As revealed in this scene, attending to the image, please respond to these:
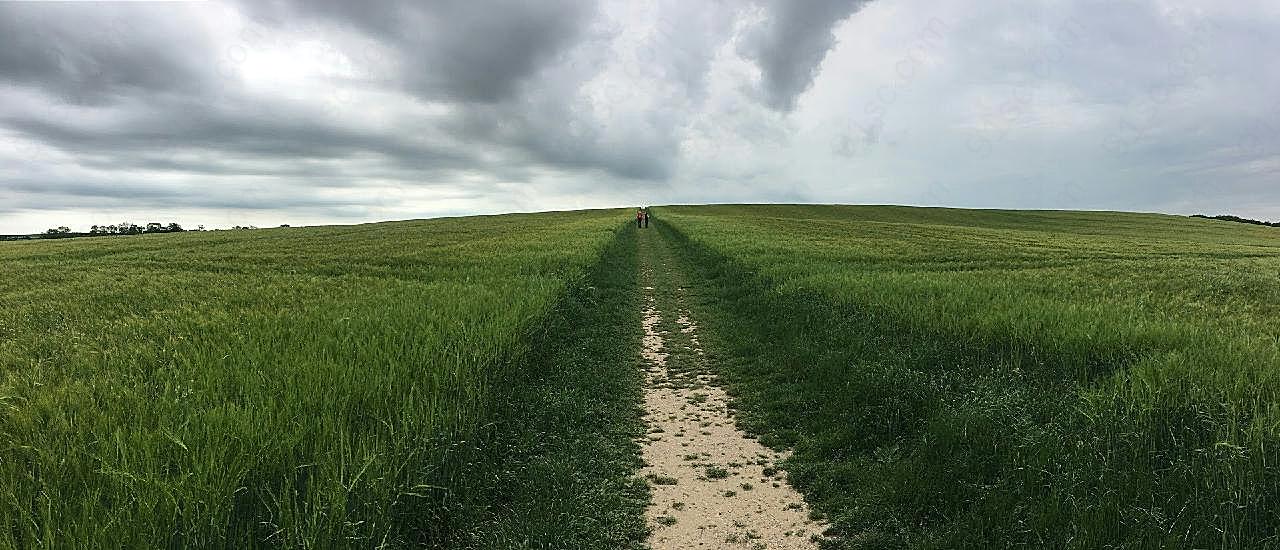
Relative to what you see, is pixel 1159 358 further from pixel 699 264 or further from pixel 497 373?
pixel 699 264

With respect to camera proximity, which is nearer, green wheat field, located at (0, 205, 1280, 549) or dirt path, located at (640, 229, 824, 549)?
green wheat field, located at (0, 205, 1280, 549)

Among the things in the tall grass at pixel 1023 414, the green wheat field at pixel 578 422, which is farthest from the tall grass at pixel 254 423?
the tall grass at pixel 1023 414

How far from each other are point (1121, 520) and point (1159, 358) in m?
3.12

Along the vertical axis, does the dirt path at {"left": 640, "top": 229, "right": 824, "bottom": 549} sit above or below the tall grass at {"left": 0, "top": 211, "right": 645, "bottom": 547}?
below

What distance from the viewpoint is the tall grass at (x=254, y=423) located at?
3365mm

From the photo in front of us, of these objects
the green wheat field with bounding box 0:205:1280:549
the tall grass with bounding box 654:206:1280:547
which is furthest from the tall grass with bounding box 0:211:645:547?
the tall grass with bounding box 654:206:1280:547

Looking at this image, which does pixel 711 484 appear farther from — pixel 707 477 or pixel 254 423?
pixel 254 423

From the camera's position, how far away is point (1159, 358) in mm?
5941

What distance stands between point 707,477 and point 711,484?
128 millimetres

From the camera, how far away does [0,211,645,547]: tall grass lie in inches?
132

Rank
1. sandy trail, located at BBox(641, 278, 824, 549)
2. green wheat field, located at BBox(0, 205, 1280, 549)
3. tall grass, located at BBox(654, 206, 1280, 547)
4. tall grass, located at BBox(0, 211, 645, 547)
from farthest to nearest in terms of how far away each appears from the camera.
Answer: sandy trail, located at BBox(641, 278, 824, 549) → tall grass, located at BBox(654, 206, 1280, 547) → green wheat field, located at BBox(0, 205, 1280, 549) → tall grass, located at BBox(0, 211, 645, 547)

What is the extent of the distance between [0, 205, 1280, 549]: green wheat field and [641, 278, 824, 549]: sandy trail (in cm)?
24

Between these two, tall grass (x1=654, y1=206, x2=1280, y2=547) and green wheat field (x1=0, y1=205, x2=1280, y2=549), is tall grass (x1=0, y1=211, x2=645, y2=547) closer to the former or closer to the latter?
green wheat field (x1=0, y1=205, x2=1280, y2=549)

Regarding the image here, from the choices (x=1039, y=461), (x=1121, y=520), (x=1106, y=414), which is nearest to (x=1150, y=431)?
(x=1106, y=414)
